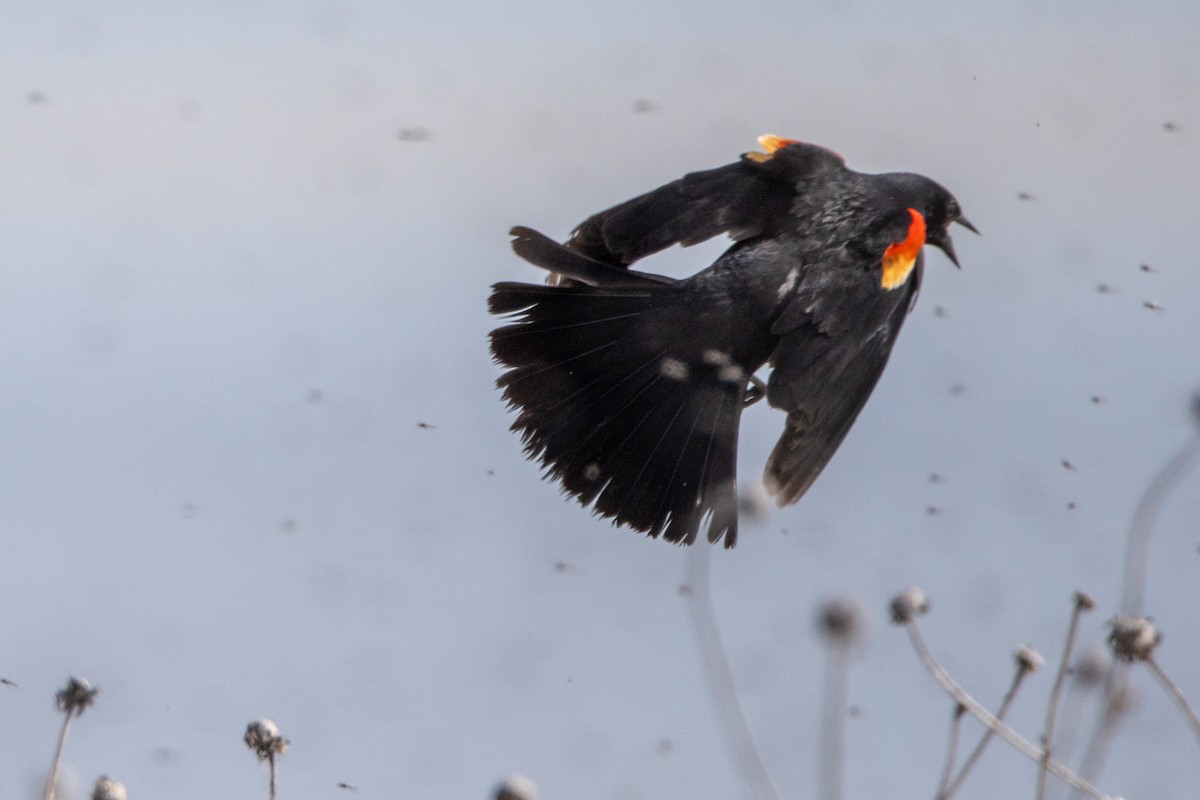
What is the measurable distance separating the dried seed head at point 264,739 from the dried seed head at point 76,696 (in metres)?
0.37

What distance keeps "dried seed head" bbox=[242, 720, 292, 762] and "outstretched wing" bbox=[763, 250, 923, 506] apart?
161 centimetres

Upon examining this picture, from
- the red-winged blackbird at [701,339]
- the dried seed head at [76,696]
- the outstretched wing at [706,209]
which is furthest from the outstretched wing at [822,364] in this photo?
the dried seed head at [76,696]

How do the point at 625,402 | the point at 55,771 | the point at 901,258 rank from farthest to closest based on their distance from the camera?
1. the point at 901,258
2. the point at 625,402
3. the point at 55,771

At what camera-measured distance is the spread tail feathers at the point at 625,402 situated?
3.62m

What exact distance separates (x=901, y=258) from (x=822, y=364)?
1.42 ft

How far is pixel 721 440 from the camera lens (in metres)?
3.73

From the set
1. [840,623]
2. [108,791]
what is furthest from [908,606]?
[108,791]

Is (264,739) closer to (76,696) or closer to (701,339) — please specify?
(76,696)

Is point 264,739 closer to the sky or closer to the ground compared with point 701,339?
closer to the ground

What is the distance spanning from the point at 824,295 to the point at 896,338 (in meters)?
0.32

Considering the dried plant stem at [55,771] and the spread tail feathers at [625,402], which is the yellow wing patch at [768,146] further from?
the dried plant stem at [55,771]

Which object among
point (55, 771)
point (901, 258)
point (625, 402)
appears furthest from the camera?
point (901, 258)

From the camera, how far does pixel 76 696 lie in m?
2.89

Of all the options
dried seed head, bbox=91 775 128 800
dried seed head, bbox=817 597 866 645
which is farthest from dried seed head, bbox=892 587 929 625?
dried seed head, bbox=91 775 128 800
